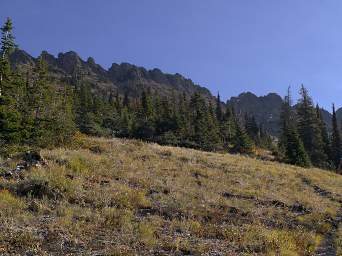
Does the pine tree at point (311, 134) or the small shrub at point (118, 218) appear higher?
the pine tree at point (311, 134)

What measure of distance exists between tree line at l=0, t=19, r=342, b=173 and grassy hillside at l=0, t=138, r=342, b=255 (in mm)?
5848

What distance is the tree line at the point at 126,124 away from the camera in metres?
30.3

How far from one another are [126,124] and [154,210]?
61.6 meters

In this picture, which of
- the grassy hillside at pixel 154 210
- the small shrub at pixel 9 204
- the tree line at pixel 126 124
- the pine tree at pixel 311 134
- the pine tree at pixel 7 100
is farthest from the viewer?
the pine tree at pixel 311 134

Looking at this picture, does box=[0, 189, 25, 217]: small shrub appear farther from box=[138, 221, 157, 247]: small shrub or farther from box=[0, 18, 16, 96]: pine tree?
box=[0, 18, 16, 96]: pine tree

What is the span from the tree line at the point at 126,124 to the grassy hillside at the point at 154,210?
5848 mm

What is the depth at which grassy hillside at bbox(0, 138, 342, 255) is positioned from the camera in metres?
11.7

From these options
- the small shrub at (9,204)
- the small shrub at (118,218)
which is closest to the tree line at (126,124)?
the small shrub at (9,204)

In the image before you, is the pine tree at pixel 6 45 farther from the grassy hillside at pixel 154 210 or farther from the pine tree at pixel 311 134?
the pine tree at pixel 311 134

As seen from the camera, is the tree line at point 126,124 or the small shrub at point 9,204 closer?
the small shrub at point 9,204

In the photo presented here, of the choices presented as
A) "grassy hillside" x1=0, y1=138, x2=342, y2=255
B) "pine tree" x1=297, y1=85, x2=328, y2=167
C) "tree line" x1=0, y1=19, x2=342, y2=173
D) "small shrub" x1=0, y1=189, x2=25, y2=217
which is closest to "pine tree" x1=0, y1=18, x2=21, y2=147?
"tree line" x1=0, y1=19, x2=342, y2=173

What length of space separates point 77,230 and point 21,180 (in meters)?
6.38

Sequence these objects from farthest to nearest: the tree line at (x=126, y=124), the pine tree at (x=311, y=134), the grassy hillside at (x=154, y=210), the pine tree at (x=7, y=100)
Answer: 1. the pine tree at (x=311, y=134)
2. the tree line at (x=126, y=124)
3. the pine tree at (x=7, y=100)
4. the grassy hillside at (x=154, y=210)

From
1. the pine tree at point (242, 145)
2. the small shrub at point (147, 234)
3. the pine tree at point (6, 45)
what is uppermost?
the pine tree at point (6, 45)
